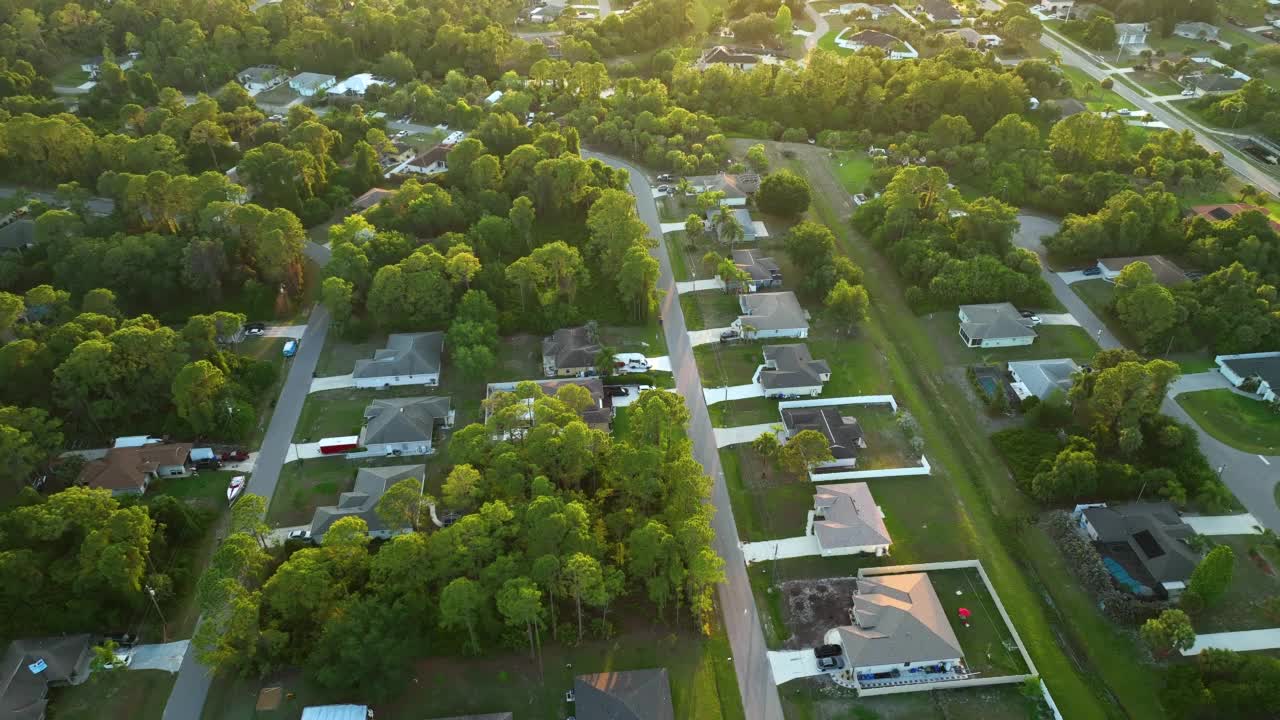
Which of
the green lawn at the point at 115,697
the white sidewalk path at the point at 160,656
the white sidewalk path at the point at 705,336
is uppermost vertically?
the white sidewalk path at the point at 705,336

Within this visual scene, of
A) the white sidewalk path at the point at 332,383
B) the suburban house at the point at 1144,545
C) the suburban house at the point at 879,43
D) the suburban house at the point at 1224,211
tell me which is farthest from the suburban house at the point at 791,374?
the suburban house at the point at 879,43

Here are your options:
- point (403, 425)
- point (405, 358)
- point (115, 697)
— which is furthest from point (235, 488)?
point (405, 358)

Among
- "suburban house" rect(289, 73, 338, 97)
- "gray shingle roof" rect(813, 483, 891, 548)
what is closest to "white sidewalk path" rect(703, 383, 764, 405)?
"gray shingle roof" rect(813, 483, 891, 548)

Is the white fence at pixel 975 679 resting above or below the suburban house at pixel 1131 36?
below

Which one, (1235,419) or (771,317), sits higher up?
(771,317)

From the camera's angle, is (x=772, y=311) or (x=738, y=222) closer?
(x=772, y=311)

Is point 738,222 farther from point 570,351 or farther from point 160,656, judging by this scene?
point 160,656

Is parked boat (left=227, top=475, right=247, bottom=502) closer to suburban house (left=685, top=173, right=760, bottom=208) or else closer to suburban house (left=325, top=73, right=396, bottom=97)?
suburban house (left=685, top=173, right=760, bottom=208)

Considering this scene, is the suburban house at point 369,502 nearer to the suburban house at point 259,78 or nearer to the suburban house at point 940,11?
the suburban house at point 259,78

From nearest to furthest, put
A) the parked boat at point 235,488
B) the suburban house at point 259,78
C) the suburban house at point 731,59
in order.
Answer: the parked boat at point 235,488 → the suburban house at point 259,78 → the suburban house at point 731,59
